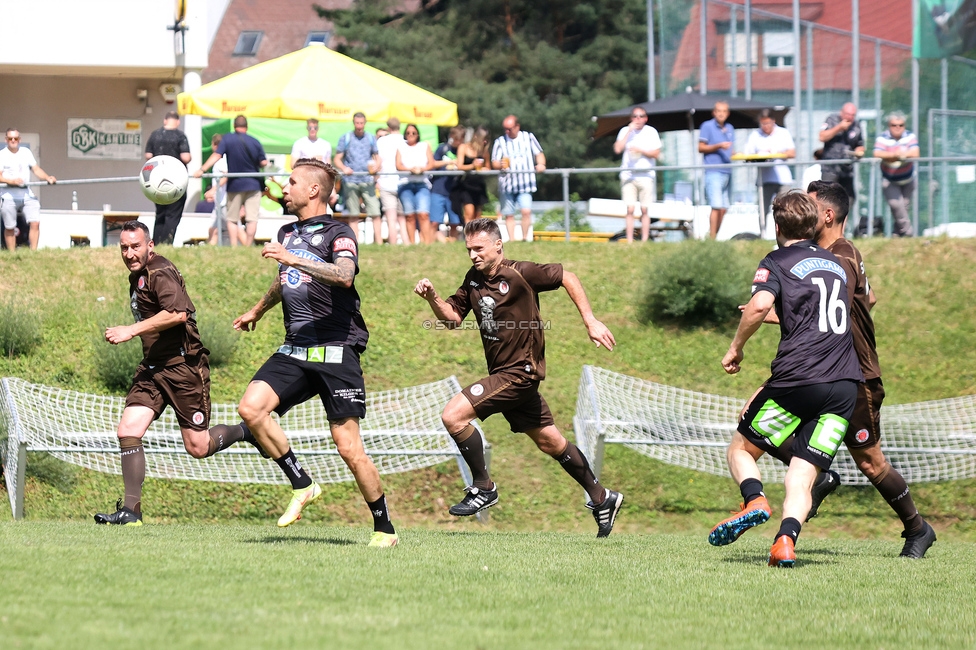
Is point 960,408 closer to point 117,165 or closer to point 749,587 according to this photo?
point 749,587

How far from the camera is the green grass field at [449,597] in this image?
14.9 feet

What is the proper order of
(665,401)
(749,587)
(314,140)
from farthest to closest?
1. (314,140)
2. (665,401)
3. (749,587)

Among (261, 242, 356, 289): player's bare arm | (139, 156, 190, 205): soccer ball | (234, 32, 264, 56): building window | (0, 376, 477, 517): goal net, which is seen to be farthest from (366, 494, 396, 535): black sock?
(234, 32, 264, 56): building window

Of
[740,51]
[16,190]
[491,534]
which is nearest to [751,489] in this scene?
[491,534]

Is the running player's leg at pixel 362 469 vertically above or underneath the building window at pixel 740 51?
underneath

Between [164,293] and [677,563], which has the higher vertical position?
[164,293]

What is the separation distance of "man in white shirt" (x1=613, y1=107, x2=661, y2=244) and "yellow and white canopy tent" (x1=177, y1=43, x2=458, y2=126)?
14.3ft

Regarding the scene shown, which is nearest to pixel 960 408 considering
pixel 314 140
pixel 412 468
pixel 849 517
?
pixel 849 517

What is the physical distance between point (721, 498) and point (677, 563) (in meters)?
5.80

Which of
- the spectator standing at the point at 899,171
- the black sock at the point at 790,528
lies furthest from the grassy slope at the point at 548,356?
the black sock at the point at 790,528

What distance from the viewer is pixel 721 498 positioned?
1262 centimetres

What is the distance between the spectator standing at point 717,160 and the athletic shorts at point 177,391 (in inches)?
379

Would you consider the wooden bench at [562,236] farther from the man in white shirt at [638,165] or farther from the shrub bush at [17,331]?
the shrub bush at [17,331]

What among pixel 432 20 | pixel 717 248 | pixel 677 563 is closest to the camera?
pixel 677 563
